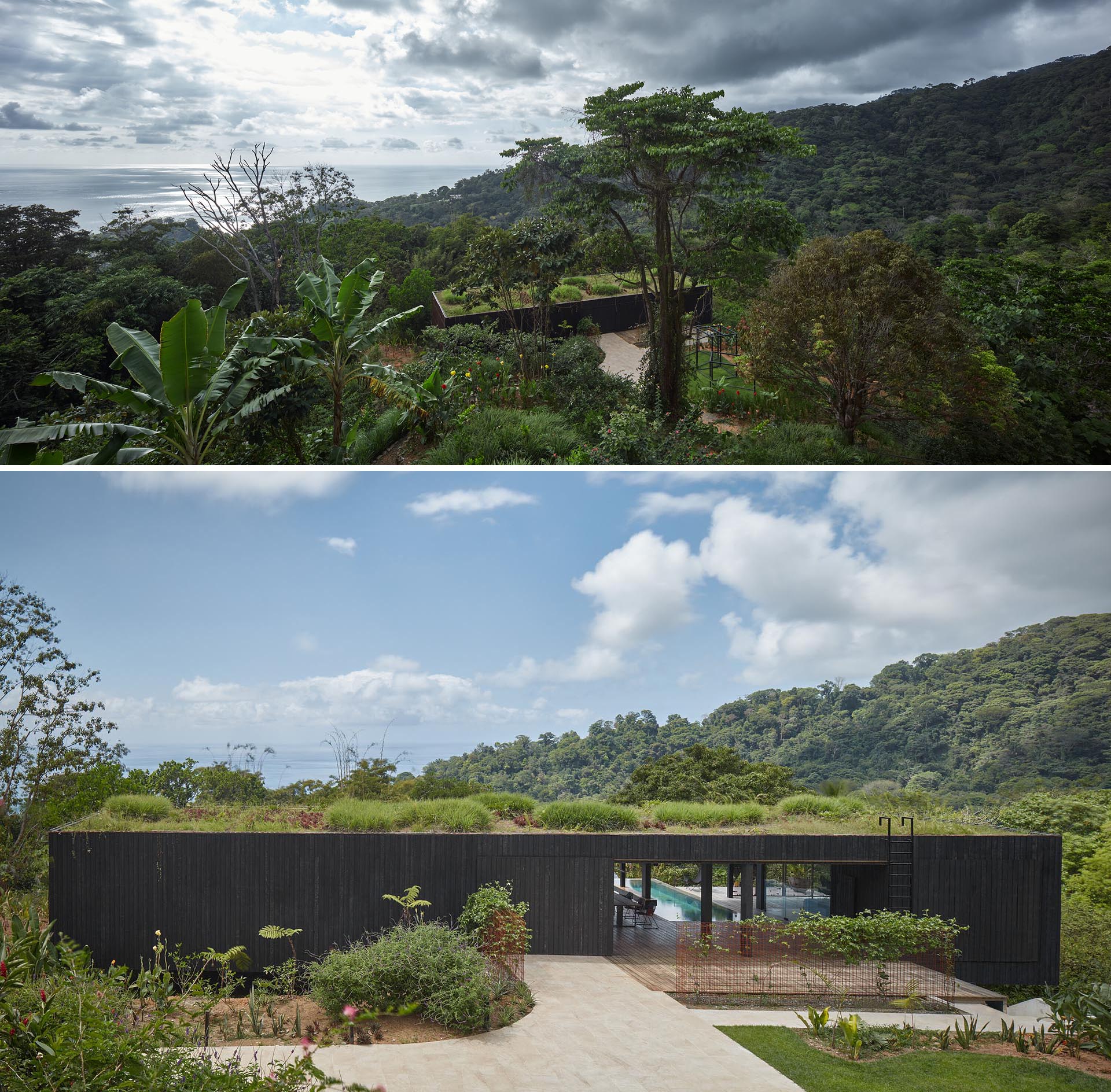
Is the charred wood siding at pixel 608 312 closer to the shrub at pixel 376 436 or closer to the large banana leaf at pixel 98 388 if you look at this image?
the shrub at pixel 376 436

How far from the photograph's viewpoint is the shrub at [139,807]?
745 cm

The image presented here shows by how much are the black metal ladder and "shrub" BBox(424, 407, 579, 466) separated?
5.32m

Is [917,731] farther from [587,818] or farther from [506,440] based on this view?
[506,440]

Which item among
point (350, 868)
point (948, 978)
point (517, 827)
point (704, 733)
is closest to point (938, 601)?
point (704, 733)

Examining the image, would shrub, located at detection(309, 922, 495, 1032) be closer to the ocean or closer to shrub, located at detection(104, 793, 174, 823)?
shrub, located at detection(104, 793, 174, 823)

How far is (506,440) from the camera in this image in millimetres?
4758

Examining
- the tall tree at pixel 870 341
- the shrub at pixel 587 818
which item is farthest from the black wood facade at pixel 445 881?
the tall tree at pixel 870 341

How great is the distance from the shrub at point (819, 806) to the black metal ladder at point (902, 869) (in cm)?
86

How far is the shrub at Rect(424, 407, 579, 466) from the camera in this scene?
15.4 ft

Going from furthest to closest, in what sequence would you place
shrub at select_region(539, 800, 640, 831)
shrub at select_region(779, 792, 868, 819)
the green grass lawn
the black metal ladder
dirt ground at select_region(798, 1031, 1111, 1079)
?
shrub at select_region(779, 792, 868, 819)
shrub at select_region(539, 800, 640, 831)
the black metal ladder
dirt ground at select_region(798, 1031, 1111, 1079)
the green grass lawn

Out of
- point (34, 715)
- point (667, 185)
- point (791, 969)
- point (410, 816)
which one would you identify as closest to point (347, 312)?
point (667, 185)

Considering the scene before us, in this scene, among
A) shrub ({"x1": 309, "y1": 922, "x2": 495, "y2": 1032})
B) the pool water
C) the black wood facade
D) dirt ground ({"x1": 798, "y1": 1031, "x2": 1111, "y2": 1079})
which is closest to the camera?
dirt ground ({"x1": 798, "y1": 1031, "x2": 1111, "y2": 1079})

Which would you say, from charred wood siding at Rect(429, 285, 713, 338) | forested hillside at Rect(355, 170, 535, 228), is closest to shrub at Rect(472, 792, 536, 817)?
charred wood siding at Rect(429, 285, 713, 338)

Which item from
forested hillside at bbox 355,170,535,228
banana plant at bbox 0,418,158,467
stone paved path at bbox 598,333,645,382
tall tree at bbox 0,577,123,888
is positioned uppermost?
forested hillside at bbox 355,170,535,228
